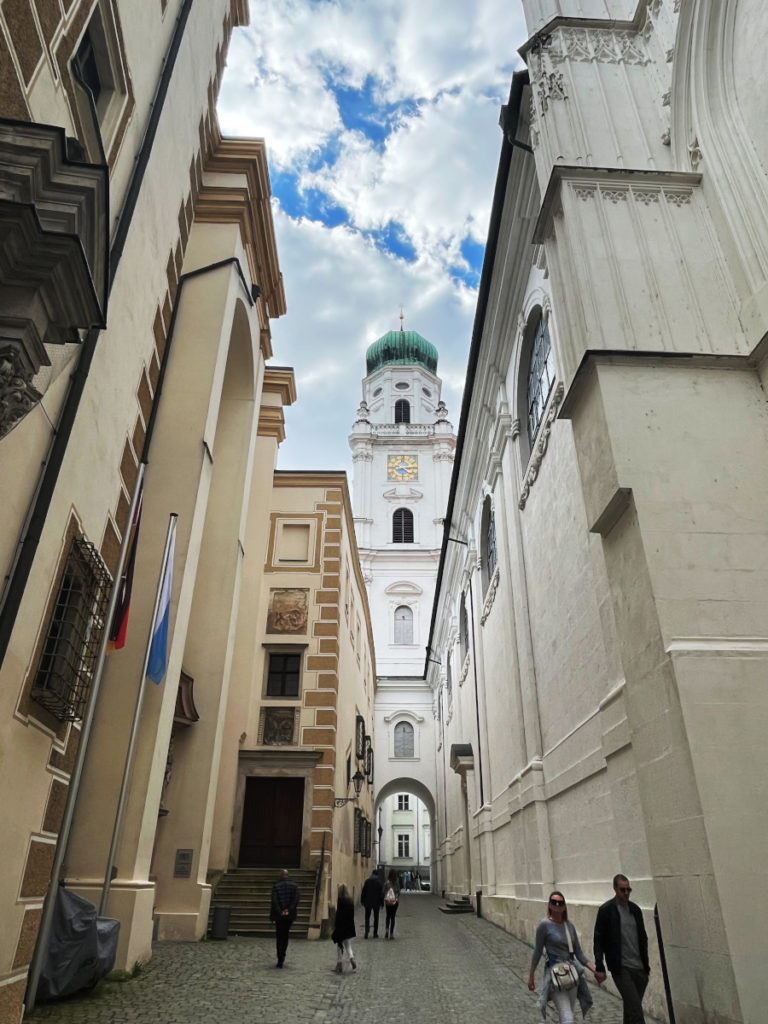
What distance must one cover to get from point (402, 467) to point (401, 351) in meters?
17.6

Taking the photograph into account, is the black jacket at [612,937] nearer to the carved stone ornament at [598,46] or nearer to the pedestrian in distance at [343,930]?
the pedestrian in distance at [343,930]

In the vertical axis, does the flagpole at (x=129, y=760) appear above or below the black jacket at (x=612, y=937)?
above

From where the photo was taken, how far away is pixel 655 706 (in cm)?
502

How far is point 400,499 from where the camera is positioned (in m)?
47.6

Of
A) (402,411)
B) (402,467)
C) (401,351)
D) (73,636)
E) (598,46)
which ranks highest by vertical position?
(401,351)

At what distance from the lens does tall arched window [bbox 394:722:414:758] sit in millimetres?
39312

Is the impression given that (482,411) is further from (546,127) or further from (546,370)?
(546,127)

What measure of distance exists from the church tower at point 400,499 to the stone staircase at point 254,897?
2654 centimetres

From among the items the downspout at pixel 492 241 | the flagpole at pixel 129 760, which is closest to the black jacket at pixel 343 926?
the flagpole at pixel 129 760

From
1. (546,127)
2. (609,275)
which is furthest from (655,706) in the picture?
(546,127)

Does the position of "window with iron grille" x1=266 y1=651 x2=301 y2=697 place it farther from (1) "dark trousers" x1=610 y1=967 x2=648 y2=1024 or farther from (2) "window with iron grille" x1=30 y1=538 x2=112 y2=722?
(1) "dark trousers" x1=610 y1=967 x2=648 y2=1024

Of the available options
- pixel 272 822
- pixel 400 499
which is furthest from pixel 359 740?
pixel 400 499

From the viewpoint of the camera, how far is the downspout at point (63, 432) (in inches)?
195

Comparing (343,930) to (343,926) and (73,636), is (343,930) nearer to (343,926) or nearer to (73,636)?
(343,926)
